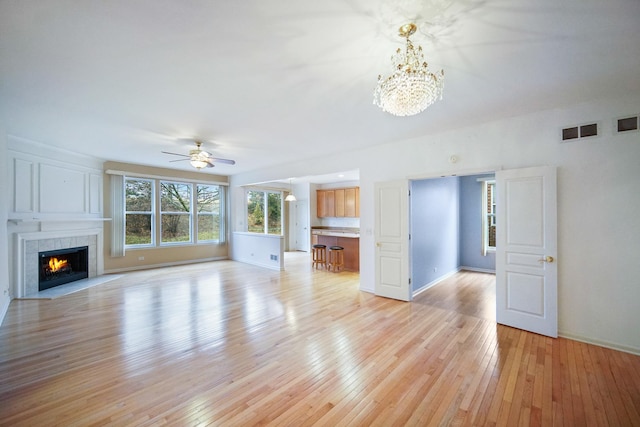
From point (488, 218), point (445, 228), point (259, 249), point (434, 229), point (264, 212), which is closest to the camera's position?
point (434, 229)

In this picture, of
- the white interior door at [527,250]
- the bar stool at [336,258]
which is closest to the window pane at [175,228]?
the bar stool at [336,258]

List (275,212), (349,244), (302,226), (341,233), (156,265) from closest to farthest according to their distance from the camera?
(156,265), (349,244), (341,233), (275,212), (302,226)

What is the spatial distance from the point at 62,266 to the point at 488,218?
31.6ft

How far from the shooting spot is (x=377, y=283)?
4.71m

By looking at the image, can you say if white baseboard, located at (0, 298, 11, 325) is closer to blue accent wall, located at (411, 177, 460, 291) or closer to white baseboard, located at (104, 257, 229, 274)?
white baseboard, located at (104, 257, 229, 274)

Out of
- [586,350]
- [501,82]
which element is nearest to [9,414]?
[501,82]

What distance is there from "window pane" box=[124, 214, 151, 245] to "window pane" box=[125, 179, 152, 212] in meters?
0.20

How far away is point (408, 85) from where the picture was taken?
1.85 m

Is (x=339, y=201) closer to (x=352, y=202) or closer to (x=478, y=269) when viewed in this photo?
(x=352, y=202)

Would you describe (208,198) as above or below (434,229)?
above

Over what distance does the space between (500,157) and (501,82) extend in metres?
1.31

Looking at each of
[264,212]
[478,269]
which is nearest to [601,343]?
[478,269]

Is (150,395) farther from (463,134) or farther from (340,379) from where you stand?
(463,134)

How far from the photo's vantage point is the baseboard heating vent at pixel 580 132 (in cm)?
298
